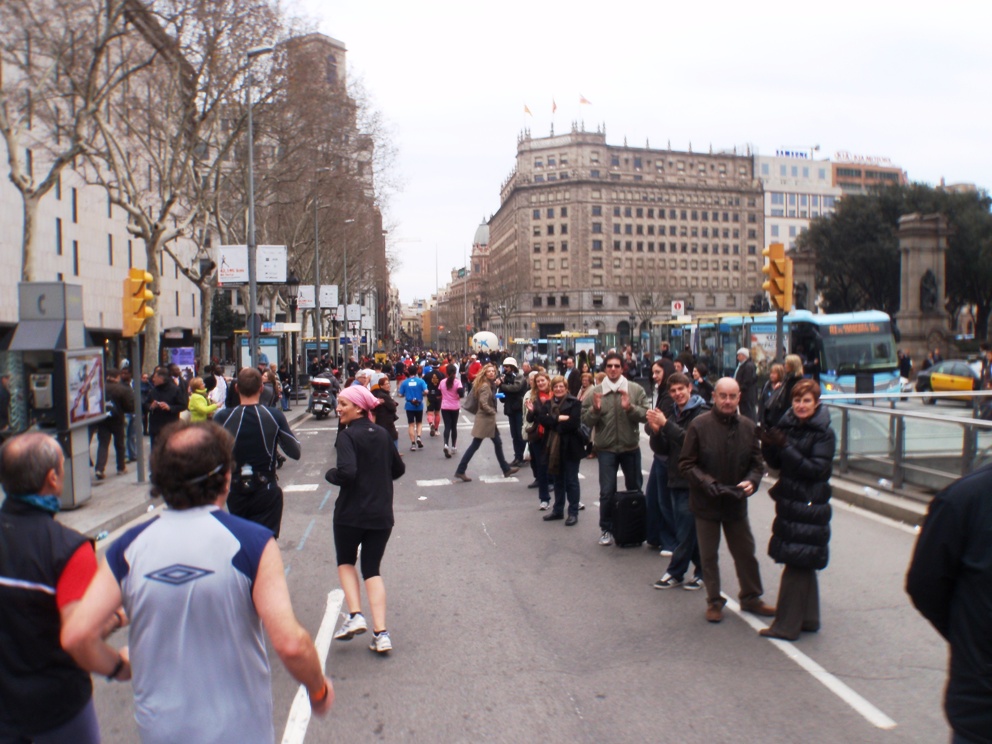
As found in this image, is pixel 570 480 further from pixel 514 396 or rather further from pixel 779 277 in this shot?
pixel 779 277

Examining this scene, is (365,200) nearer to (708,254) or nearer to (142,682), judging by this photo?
(142,682)

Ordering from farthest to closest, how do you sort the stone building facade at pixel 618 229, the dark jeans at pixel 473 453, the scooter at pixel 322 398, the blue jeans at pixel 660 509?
the stone building facade at pixel 618 229 < the scooter at pixel 322 398 < the dark jeans at pixel 473 453 < the blue jeans at pixel 660 509

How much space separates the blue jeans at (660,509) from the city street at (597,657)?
188 millimetres

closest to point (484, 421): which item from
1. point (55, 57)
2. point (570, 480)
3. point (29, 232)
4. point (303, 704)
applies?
point (570, 480)

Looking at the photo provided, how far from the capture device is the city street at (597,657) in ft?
15.6

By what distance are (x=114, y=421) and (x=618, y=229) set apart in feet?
376

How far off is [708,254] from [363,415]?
12738 centimetres

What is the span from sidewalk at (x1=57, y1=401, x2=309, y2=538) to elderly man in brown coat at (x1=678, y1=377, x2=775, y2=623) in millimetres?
5721

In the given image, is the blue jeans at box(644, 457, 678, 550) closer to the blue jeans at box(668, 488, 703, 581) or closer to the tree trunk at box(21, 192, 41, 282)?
the blue jeans at box(668, 488, 703, 581)

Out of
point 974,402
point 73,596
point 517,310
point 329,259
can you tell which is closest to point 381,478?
point 73,596

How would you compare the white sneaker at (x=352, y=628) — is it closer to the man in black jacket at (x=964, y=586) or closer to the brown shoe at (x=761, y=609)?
the brown shoe at (x=761, y=609)

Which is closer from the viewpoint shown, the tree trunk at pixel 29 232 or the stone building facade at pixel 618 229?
the tree trunk at pixel 29 232

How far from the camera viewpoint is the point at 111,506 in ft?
38.1

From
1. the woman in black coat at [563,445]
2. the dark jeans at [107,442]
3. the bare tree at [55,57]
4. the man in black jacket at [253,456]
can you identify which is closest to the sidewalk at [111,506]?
the dark jeans at [107,442]
